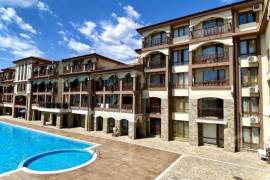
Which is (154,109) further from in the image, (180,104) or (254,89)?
(254,89)

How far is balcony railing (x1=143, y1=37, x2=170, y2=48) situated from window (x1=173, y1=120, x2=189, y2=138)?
11704 mm

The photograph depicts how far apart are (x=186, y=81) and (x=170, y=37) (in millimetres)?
6804

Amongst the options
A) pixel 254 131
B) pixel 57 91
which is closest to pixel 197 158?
pixel 254 131

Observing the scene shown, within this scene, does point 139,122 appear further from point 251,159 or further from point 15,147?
point 15,147

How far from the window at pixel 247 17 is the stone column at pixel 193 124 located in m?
10.8

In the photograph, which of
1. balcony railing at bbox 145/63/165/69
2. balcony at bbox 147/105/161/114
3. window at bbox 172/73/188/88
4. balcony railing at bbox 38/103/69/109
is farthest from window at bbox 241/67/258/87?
balcony railing at bbox 38/103/69/109

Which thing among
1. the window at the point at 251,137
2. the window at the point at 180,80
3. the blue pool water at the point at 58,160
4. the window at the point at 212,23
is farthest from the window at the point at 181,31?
the blue pool water at the point at 58,160

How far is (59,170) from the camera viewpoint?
48.9 feet

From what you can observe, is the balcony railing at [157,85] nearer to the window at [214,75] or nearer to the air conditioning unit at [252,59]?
the window at [214,75]

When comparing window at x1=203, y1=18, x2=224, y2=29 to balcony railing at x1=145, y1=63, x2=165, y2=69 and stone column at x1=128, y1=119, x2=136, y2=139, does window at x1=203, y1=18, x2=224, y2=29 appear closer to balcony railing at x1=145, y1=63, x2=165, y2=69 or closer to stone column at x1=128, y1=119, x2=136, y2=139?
balcony railing at x1=145, y1=63, x2=165, y2=69

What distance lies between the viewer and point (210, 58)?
74.0 feet

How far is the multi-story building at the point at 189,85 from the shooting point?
19906 millimetres

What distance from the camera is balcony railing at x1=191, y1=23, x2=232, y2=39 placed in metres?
21.4

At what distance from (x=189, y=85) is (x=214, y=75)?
3.27m
